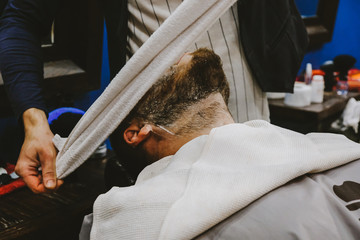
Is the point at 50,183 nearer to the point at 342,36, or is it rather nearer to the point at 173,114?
the point at 173,114

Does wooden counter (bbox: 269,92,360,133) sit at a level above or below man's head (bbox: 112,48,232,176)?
below

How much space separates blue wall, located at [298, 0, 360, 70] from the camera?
439 cm

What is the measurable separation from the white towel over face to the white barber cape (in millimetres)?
254

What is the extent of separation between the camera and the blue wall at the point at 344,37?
14.4ft

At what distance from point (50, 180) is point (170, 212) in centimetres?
61

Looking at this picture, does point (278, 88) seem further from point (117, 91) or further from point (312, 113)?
point (312, 113)

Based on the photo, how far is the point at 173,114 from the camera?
1.23 metres

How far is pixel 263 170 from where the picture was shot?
90 centimetres

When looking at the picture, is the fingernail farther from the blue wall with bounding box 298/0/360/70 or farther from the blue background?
the blue wall with bounding box 298/0/360/70

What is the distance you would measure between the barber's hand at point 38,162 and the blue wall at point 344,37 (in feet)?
12.4

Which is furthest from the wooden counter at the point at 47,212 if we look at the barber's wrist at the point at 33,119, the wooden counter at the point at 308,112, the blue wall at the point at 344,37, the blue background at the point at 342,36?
the blue wall at the point at 344,37

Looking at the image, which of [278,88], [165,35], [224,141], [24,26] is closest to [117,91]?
[165,35]

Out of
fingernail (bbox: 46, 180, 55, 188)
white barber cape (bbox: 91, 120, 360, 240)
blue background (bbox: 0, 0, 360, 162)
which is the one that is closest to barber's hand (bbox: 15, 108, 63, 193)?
fingernail (bbox: 46, 180, 55, 188)

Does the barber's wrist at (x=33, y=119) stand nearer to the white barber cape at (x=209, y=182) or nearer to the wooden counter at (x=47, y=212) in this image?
the wooden counter at (x=47, y=212)
